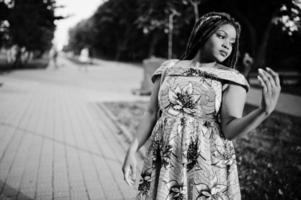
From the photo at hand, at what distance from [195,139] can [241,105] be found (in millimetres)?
352

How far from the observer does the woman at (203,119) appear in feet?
5.68

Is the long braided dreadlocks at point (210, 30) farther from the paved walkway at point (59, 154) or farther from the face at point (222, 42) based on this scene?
the paved walkway at point (59, 154)

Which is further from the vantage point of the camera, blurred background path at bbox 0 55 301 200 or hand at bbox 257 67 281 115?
blurred background path at bbox 0 55 301 200

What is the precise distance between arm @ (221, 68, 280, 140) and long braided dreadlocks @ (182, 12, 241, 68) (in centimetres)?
29

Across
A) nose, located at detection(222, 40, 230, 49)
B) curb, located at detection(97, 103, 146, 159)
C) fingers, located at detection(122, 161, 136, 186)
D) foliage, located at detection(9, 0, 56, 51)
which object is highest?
foliage, located at detection(9, 0, 56, 51)

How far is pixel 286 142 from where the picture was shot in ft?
21.4

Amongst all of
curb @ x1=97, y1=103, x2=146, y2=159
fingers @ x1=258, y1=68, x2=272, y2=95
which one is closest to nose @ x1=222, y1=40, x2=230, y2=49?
fingers @ x1=258, y1=68, x2=272, y2=95

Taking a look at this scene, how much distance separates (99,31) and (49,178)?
62.2 metres

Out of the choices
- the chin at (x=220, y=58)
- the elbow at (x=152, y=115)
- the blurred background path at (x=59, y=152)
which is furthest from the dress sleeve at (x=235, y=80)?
the blurred background path at (x=59, y=152)

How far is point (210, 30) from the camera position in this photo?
1.81m

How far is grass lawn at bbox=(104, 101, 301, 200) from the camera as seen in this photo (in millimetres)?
4113

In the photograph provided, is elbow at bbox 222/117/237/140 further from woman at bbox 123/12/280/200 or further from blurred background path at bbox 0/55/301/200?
blurred background path at bbox 0/55/301/200

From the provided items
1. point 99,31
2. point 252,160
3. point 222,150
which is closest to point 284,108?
point 252,160

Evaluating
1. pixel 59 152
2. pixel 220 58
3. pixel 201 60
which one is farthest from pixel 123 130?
pixel 220 58
